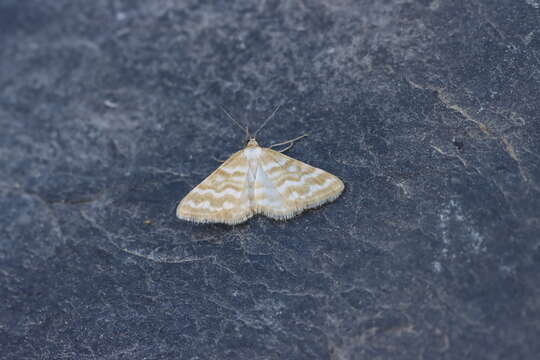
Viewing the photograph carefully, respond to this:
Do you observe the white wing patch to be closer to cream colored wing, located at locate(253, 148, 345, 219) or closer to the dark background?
cream colored wing, located at locate(253, 148, 345, 219)

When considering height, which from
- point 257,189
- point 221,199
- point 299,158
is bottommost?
point 221,199

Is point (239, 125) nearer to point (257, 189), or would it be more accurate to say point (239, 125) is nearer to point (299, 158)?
point (299, 158)

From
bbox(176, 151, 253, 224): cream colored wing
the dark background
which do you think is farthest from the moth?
the dark background

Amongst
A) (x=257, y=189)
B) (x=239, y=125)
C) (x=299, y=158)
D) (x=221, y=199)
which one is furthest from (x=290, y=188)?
(x=239, y=125)

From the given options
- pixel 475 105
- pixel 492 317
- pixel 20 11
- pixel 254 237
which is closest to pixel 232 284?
pixel 254 237

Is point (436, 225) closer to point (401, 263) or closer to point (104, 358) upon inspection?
point (401, 263)
